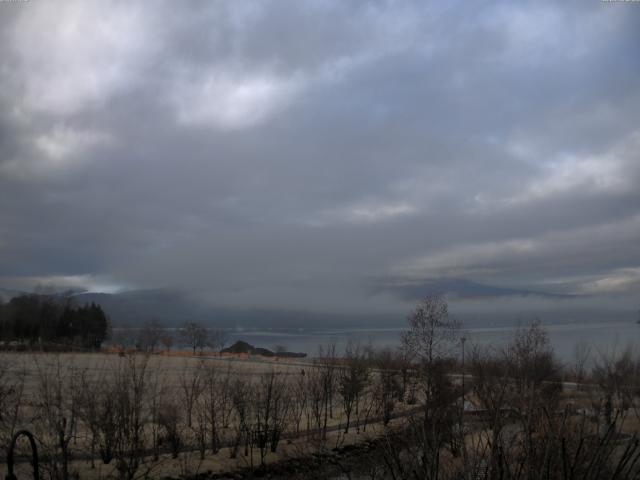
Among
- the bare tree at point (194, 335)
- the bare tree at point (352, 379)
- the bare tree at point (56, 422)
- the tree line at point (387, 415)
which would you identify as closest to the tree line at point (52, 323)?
the bare tree at point (194, 335)

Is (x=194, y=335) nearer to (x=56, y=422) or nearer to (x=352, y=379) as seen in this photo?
(x=352, y=379)

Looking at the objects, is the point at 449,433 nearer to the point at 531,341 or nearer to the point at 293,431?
the point at 293,431

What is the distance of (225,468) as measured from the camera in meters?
25.8

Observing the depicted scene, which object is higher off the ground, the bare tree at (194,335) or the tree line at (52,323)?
the tree line at (52,323)

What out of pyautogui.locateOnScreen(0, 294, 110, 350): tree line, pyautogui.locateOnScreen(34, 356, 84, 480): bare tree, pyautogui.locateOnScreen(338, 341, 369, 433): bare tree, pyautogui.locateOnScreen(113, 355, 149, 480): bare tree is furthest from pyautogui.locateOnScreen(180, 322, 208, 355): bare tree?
pyautogui.locateOnScreen(34, 356, 84, 480): bare tree

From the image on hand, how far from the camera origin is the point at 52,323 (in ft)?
403

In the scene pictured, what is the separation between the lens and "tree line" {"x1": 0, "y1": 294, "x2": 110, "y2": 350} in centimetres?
11612

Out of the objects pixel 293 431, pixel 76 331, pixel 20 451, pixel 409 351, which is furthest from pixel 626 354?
pixel 76 331

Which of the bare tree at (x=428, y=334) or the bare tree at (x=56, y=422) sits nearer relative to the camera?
the bare tree at (x=56, y=422)

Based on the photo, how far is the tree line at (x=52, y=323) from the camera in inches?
4572

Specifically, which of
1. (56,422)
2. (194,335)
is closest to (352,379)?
(56,422)

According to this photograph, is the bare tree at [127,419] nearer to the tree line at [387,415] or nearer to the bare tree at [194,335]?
the tree line at [387,415]

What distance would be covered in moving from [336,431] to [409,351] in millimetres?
12109

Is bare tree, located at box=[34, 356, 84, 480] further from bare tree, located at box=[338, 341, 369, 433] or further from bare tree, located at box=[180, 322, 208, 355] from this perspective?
→ bare tree, located at box=[180, 322, 208, 355]
